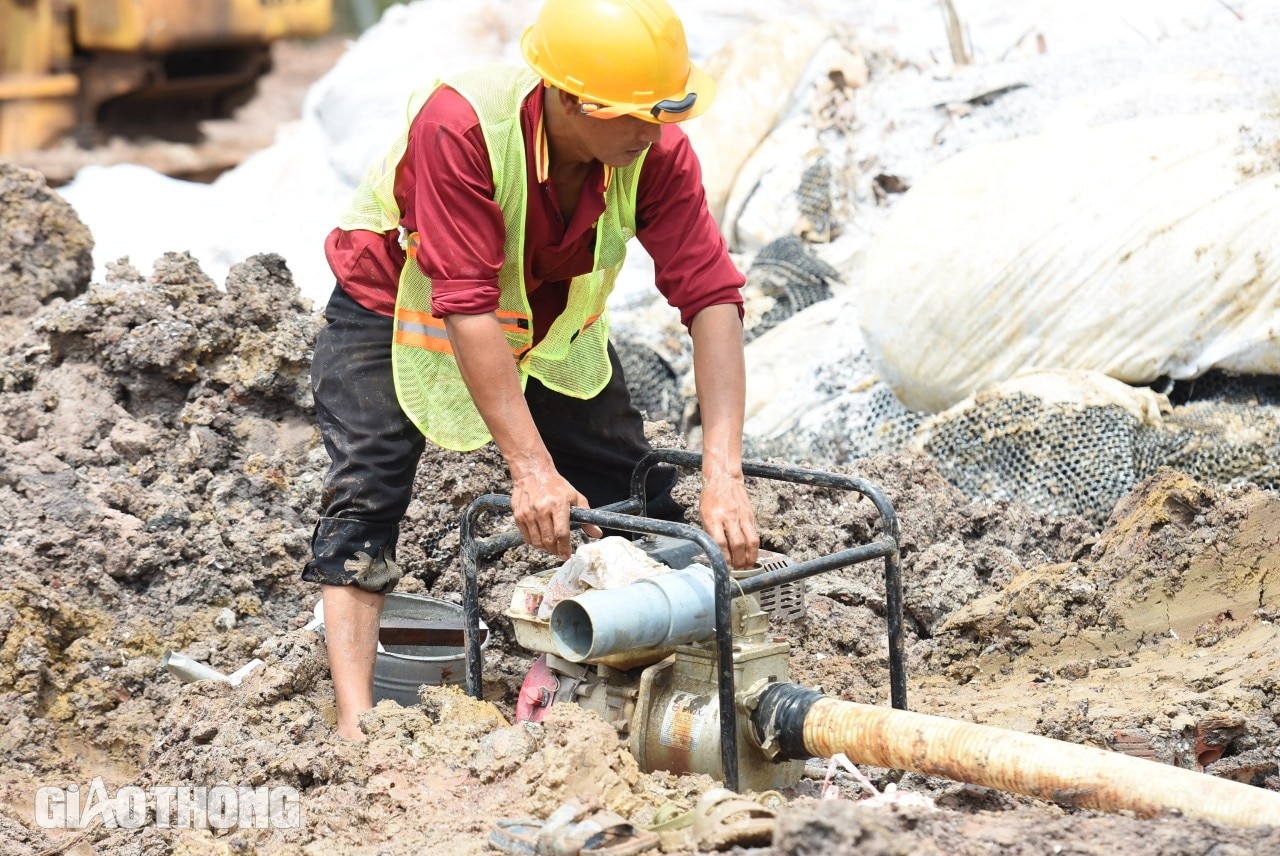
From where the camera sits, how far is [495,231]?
9.03 ft

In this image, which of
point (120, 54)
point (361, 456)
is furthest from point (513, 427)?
point (120, 54)

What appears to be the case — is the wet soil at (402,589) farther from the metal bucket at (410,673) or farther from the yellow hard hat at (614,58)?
the yellow hard hat at (614,58)

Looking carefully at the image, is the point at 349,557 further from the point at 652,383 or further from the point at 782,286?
the point at 782,286

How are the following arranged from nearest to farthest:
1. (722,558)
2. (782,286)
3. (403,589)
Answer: (722,558) < (403,589) < (782,286)

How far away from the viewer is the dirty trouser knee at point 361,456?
305cm

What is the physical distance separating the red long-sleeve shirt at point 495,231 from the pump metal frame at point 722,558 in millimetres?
407

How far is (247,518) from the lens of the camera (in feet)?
13.5

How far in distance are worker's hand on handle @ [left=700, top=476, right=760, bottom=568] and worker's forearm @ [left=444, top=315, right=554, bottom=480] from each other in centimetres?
33

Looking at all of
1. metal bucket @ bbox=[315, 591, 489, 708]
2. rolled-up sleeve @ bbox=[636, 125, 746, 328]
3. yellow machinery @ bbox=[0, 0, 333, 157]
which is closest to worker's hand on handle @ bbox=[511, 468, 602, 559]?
rolled-up sleeve @ bbox=[636, 125, 746, 328]

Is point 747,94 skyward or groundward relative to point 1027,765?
skyward

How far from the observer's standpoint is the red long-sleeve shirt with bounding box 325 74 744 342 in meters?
2.69

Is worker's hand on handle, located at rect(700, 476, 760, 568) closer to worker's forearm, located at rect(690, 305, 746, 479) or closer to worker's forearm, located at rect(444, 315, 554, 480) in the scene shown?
worker's forearm, located at rect(690, 305, 746, 479)

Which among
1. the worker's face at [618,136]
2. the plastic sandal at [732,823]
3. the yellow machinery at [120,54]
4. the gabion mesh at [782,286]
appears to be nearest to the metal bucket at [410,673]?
the plastic sandal at [732,823]

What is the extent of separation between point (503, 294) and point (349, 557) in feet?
2.24
